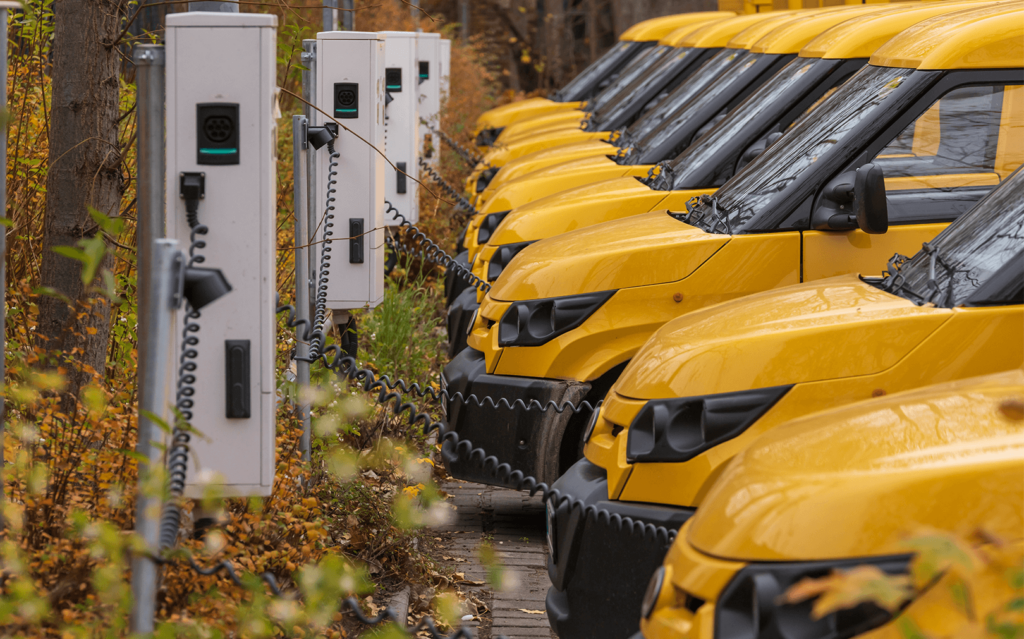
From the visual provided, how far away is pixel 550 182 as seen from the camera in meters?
8.25

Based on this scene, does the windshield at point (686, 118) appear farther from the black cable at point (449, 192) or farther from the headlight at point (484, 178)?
the headlight at point (484, 178)

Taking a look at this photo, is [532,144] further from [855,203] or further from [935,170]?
[855,203]

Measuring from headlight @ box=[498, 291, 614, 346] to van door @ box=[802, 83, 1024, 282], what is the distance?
3.11 ft

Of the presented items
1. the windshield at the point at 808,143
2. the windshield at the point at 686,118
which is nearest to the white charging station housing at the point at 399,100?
the windshield at the point at 686,118

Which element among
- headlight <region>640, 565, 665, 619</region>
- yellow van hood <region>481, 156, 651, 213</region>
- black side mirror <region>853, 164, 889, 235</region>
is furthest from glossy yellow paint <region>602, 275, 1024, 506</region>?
yellow van hood <region>481, 156, 651, 213</region>

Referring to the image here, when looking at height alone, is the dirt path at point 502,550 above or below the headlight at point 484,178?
below

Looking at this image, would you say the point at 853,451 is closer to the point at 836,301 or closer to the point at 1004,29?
the point at 836,301

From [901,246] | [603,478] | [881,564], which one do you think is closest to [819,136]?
[901,246]

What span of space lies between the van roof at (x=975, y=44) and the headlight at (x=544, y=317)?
1.63m

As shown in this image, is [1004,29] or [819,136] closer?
[1004,29]

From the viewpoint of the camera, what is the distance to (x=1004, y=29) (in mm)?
4863

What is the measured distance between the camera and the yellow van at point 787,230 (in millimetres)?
4949

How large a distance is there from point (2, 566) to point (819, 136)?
370 cm

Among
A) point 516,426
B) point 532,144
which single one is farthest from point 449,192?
point 516,426
